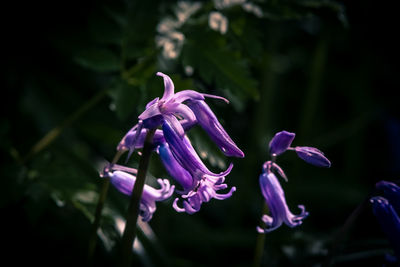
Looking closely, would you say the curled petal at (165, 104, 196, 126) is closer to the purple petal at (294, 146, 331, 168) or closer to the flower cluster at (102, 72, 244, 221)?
the flower cluster at (102, 72, 244, 221)

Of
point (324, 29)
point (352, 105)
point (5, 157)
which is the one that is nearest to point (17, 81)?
point (5, 157)

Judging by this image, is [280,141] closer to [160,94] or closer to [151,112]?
[151,112]

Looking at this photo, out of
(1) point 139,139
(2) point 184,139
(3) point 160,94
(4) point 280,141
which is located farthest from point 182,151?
(3) point 160,94

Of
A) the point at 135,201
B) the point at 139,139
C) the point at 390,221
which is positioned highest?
the point at 139,139

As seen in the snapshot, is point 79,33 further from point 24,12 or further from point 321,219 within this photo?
point 321,219

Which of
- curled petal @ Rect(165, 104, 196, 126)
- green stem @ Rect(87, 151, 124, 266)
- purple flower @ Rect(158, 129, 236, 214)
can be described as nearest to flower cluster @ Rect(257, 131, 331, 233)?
purple flower @ Rect(158, 129, 236, 214)

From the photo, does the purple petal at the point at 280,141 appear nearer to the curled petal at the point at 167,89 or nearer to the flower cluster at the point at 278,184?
the flower cluster at the point at 278,184
